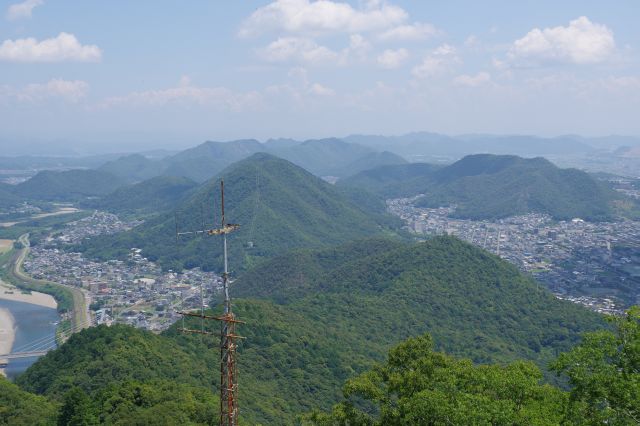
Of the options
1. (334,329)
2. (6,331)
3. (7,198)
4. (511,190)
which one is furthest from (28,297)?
(511,190)

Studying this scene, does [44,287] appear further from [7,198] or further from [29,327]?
[7,198]

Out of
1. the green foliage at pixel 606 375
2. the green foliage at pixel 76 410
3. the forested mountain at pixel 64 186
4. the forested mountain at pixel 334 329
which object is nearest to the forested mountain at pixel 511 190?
the forested mountain at pixel 334 329

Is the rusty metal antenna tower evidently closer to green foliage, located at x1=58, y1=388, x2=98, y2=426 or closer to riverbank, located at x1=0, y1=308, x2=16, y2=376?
green foliage, located at x1=58, y1=388, x2=98, y2=426

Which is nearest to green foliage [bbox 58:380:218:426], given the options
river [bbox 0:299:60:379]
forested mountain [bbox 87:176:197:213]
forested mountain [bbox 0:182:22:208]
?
river [bbox 0:299:60:379]

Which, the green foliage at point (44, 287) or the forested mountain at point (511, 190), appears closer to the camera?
the green foliage at point (44, 287)

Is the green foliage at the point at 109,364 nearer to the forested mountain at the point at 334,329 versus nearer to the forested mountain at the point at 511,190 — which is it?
the forested mountain at the point at 334,329

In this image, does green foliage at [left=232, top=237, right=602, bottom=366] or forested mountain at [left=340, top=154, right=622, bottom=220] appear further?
forested mountain at [left=340, top=154, right=622, bottom=220]
